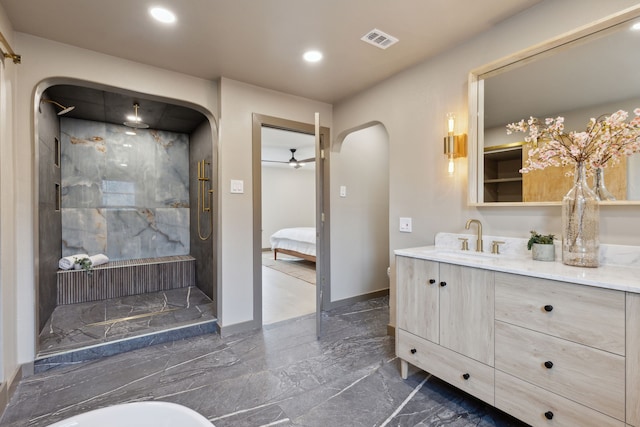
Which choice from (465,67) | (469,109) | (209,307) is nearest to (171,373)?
(209,307)

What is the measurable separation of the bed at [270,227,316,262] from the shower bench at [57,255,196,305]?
2297mm

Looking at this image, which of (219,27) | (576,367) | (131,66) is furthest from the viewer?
(131,66)

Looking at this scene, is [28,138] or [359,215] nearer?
[28,138]

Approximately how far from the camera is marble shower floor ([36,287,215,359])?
2.49 meters

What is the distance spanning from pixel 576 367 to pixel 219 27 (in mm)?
2755

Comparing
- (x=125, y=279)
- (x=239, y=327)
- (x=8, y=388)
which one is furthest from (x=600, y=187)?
(x=125, y=279)

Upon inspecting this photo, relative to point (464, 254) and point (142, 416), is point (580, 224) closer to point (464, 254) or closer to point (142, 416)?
point (464, 254)

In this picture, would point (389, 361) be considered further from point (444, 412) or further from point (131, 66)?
point (131, 66)

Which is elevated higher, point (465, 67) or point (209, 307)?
point (465, 67)

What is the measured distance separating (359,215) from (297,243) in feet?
9.34

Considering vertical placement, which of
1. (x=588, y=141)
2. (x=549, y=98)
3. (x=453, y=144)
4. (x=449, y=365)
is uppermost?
(x=549, y=98)

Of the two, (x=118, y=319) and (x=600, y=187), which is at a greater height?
(x=600, y=187)

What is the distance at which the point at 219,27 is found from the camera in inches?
80.4

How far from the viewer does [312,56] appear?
7.98 ft
